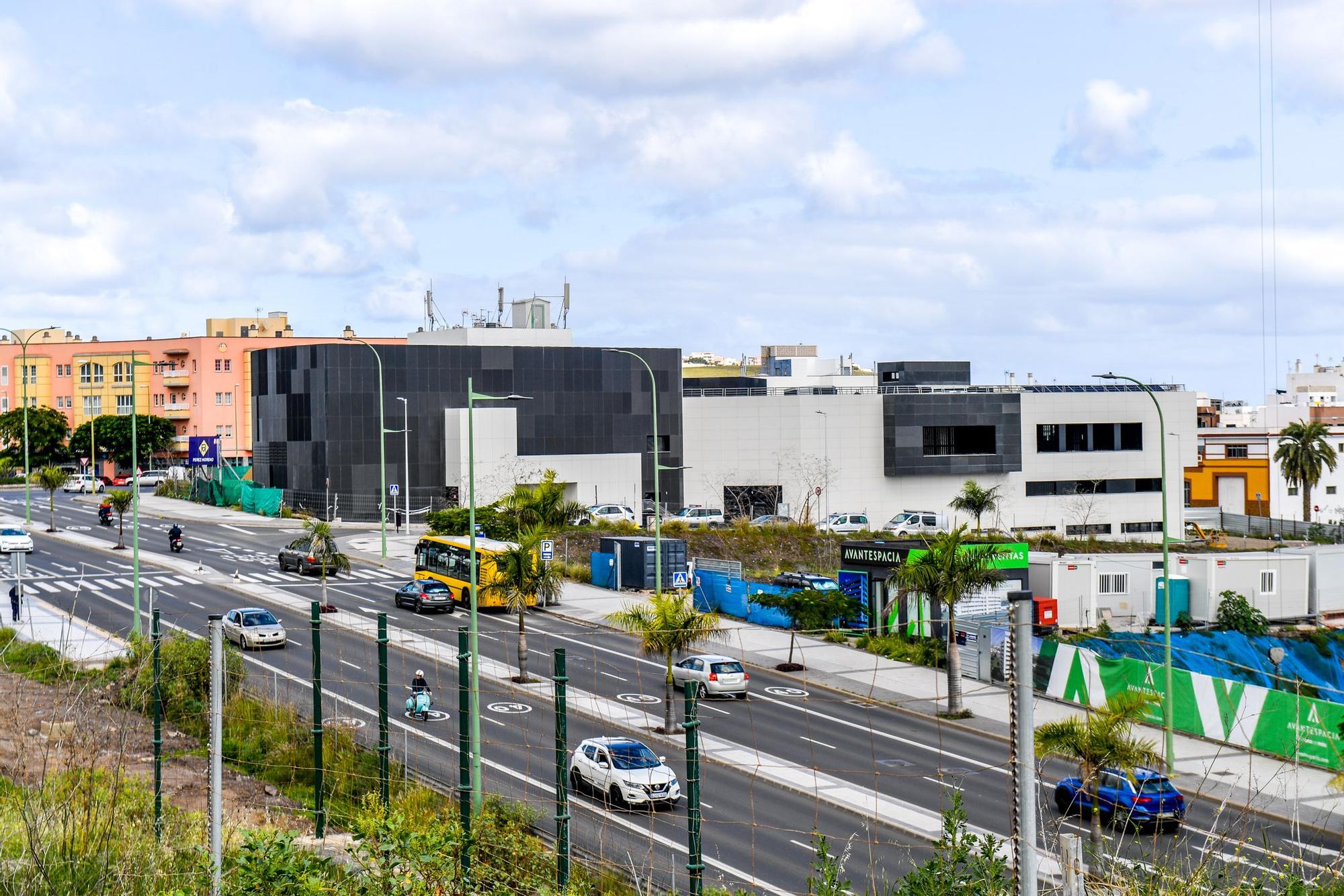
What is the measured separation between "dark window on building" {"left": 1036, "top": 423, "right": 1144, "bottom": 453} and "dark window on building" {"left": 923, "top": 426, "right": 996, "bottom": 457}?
475 cm

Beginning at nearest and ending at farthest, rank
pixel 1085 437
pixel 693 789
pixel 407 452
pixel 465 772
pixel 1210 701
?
pixel 693 789 < pixel 465 772 < pixel 1210 701 < pixel 407 452 < pixel 1085 437

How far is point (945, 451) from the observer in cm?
9438

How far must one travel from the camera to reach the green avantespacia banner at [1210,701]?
3059 centimetres

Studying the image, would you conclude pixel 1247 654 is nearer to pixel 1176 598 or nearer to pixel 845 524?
pixel 1176 598

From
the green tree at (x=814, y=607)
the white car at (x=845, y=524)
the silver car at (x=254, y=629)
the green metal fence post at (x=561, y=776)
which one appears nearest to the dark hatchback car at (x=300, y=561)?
the silver car at (x=254, y=629)

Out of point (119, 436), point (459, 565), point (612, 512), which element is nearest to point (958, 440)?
point (612, 512)

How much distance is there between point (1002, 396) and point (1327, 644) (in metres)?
40.1

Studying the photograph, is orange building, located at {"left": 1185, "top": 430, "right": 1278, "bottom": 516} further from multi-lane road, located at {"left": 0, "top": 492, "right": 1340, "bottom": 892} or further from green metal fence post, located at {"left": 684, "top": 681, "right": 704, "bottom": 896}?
green metal fence post, located at {"left": 684, "top": 681, "right": 704, "bottom": 896}

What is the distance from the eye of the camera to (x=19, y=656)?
34656 mm

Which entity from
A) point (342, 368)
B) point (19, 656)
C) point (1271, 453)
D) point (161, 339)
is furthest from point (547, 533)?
point (161, 339)

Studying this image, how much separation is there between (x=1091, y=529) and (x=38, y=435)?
98006mm

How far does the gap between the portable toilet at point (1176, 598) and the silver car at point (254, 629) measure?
36.5m

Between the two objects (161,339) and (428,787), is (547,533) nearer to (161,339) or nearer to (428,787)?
(428,787)

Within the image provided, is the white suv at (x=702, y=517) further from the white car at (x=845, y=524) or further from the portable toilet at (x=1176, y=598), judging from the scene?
the portable toilet at (x=1176, y=598)
